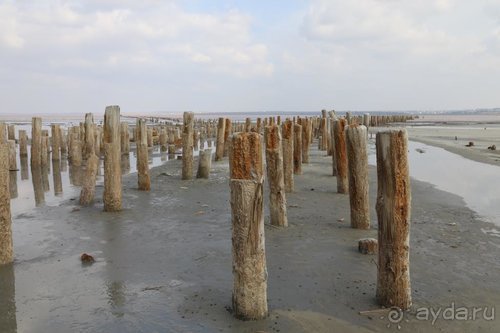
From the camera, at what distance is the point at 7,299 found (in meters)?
5.07

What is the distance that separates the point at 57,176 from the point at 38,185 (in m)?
1.93

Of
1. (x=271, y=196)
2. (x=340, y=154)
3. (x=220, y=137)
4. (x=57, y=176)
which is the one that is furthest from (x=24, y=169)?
(x=271, y=196)

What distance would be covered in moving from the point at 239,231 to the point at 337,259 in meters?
2.15

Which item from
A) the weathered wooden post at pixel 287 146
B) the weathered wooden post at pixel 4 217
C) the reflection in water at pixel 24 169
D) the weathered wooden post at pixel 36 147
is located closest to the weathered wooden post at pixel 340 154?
the weathered wooden post at pixel 287 146

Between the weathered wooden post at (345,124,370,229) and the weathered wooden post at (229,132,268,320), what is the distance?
3419mm

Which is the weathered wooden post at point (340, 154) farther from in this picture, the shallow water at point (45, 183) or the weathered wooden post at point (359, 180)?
the shallow water at point (45, 183)

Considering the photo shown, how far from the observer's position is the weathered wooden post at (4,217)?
6.20 m

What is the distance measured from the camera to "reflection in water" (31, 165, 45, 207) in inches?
434

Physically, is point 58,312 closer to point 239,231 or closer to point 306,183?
point 239,231

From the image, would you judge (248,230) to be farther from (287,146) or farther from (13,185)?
(13,185)

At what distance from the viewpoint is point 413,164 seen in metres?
17.5

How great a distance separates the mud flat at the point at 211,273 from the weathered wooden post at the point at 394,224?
227mm

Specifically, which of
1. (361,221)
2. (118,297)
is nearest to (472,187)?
(361,221)

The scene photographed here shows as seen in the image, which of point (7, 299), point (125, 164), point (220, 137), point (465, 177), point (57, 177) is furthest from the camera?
point (125, 164)
